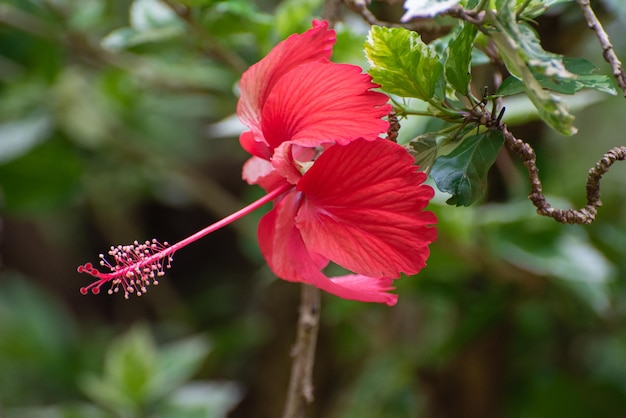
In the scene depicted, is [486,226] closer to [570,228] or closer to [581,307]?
[570,228]

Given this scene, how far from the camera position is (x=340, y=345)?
1.33m

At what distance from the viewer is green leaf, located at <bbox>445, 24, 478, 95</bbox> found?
370 millimetres

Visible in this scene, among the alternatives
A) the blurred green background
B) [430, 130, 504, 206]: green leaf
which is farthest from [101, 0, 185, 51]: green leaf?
[430, 130, 504, 206]: green leaf

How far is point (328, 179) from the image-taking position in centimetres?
36

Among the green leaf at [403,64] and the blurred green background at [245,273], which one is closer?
the green leaf at [403,64]

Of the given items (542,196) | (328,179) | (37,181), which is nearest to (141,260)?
(328,179)

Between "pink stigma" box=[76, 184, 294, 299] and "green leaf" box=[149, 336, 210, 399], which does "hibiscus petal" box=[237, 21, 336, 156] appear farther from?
"green leaf" box=[149, 336, 210, 399]

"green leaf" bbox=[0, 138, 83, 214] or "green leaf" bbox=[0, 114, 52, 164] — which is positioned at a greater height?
"green leaf" bbox=[0, 114, 52, 164]

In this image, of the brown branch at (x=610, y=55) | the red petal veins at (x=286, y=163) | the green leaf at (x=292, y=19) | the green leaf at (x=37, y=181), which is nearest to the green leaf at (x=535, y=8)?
the brown branch at (x=610, y=55)

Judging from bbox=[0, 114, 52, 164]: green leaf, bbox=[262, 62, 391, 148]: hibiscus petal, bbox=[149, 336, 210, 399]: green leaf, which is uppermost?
bbox=[262, 62, 391, 148]: hibiscus petal

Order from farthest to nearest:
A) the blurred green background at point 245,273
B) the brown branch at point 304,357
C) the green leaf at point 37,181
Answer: the green leaf at point 37,181
the blurred green background at point 245,273
the brown branch at point 304,357

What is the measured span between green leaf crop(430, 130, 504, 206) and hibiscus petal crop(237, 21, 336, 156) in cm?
9

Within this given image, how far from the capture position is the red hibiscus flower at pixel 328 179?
0.35 metres

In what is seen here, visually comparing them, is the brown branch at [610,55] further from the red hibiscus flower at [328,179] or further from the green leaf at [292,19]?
the green leaf at [292,19]
